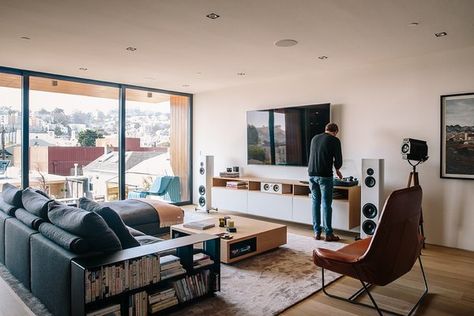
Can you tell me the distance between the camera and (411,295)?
287 cm

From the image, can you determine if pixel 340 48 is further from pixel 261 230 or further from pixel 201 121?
pixel 201 121

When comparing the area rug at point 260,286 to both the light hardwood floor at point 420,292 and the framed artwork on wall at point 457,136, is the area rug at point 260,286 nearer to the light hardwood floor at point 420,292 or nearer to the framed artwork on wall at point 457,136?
the light hardwood floor at point 420,292

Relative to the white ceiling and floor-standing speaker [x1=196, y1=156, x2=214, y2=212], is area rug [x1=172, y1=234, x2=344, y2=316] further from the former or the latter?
floor-standing speaker [x1=196, y1=156, x2=214, y2=212]

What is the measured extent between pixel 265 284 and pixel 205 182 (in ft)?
11.8

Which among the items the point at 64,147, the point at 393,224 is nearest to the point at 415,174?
Answer: the point at 393,224

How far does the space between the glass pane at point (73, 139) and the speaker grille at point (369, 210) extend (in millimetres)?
4265

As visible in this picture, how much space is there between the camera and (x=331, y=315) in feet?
8.36

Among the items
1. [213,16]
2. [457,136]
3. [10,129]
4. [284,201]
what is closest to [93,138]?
[10,129]

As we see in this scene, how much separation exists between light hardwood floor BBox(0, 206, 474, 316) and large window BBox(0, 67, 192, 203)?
114 inches

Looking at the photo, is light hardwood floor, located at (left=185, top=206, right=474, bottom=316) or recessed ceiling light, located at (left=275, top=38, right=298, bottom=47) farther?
recessed ceiling light, located at (left=275, top=38, right=298, bottom=47)

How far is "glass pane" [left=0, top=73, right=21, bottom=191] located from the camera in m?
5.12

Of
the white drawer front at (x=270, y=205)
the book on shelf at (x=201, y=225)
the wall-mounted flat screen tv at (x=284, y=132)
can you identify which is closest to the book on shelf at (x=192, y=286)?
the book on shelf at (x=201, y=225)

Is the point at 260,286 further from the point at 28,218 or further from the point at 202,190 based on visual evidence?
the point at 202,190

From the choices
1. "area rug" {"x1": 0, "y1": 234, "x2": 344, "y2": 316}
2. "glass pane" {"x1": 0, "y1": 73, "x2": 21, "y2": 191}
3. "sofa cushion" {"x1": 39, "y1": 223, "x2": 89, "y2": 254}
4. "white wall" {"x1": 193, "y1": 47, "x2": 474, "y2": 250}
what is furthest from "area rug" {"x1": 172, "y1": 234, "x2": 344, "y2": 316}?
"glass pane" {"x1": 0, "y1": 73, "x2": 21, "y2": 191}
